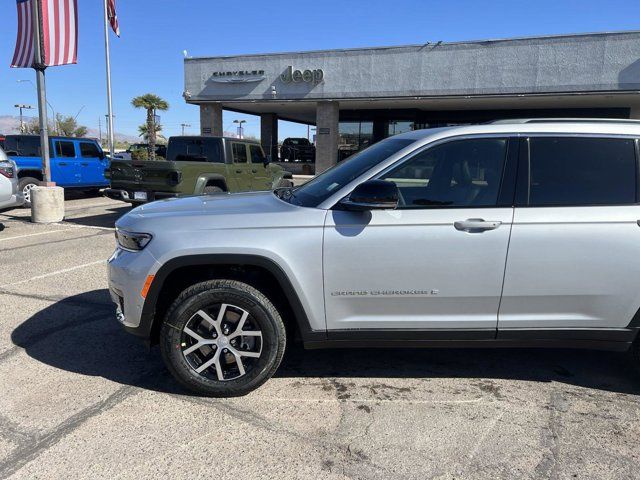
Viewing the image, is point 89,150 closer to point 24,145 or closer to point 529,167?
point 24,145

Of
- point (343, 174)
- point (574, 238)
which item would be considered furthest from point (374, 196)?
point (574, 238)

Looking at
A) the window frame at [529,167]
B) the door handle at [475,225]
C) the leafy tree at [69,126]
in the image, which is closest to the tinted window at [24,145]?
the door handle at [475,225]

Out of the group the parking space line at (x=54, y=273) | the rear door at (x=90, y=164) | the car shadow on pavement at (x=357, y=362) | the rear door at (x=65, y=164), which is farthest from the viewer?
the rear door at (x=90, y=164)

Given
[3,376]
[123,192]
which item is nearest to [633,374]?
[3,376]

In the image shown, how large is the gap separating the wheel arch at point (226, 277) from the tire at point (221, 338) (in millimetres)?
118

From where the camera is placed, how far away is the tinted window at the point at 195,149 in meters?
10.4

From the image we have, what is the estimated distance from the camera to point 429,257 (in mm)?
3160

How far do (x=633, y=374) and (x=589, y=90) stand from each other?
60.5ft

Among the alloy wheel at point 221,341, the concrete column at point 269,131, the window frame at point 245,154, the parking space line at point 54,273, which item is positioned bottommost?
the parking space line at point 54,273

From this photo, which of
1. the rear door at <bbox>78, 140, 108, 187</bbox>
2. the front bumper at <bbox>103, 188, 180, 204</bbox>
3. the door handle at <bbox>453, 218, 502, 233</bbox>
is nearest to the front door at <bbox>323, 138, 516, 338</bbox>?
the door handle at <bbox>453, 218, 502, 233</bbox>

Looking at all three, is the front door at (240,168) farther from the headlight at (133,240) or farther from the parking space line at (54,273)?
the headlight at (133,240)

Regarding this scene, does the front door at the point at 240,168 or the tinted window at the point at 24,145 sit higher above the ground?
the tinted window at the point at 24,145

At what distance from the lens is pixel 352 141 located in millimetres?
29375

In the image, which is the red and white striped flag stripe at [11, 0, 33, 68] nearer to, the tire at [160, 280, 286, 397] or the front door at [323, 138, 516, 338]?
the tire at [160, 280, 286, 397]
